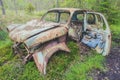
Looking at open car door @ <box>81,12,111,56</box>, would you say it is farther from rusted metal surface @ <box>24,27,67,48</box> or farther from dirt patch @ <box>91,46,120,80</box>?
rusted metal surface @ <box>24,27,67,48</box>

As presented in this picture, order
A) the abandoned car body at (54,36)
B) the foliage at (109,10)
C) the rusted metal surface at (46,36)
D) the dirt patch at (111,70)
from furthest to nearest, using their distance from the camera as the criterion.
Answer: the foliage at (109,10)
the dirt patch at (111,70)
the abandoned car body at (54,36)
the rusted metal surface at (46,36)

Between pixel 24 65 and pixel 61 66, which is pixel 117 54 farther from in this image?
pixel 24 65

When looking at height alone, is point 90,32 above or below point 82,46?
above

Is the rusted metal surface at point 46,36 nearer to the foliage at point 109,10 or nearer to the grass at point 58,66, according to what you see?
the grass at point 58,66

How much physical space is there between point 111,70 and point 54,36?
2.22m

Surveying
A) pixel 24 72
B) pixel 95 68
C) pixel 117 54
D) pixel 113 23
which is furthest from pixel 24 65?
pixel 113 23

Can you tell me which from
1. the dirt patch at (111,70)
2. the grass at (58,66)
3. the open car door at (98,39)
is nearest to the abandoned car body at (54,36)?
the open car door at (98,39)

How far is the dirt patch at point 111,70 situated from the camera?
481 centimetres

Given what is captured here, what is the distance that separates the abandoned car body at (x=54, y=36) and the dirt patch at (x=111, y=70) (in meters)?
0.43

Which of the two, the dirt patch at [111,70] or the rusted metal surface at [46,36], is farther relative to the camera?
the dirt patch at [111,70]

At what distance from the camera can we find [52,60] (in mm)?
4805

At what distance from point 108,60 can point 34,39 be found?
3014mm

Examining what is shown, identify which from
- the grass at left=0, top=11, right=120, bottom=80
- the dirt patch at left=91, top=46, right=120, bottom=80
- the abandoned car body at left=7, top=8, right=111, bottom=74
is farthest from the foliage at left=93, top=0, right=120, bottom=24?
the grass at left=0, top=11, right=120, bottom=80

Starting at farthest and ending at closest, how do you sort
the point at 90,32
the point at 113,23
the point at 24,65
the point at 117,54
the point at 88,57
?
1. the point at 113,23
2. the point at 117,54
3. the point at 90,32
4. the point at 88,57
5. the point at 24,65
